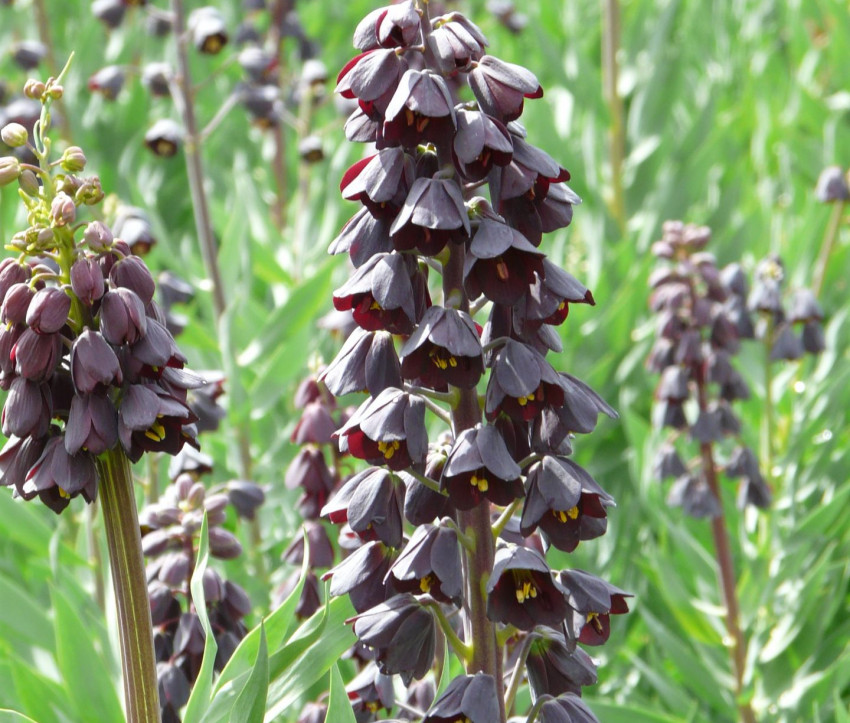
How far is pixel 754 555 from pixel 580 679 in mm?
1437

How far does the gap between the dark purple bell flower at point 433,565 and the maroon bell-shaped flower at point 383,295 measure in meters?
0.20

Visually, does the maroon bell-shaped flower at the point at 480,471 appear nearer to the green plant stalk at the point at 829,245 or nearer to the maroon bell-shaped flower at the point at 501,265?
the maroon bell-shaped flower at the point at 501,265

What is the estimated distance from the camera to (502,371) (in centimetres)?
106

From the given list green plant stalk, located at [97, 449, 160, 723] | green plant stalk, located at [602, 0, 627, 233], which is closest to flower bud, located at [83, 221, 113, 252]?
green plant stalk, located at [97, 449, 160, 723]

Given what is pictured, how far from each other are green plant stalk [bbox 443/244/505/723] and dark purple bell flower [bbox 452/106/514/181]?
85 millimetres

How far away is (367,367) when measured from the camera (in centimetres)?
112

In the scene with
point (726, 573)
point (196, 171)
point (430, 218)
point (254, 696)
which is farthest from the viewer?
point (196, 171)

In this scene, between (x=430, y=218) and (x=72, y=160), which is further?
(x=72, y=160)

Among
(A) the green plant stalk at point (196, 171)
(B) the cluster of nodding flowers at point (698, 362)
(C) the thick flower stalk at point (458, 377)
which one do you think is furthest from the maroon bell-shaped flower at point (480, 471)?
(A) the green plant stalk at point (196, 171)

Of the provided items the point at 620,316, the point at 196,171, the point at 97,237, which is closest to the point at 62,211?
the point at 97,237

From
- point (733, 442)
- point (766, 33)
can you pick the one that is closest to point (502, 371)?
point (733, 442)

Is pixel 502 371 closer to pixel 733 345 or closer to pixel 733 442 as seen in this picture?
pixel 733 345

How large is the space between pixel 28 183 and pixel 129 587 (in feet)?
1.41

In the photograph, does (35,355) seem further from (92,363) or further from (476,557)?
(476,557)
